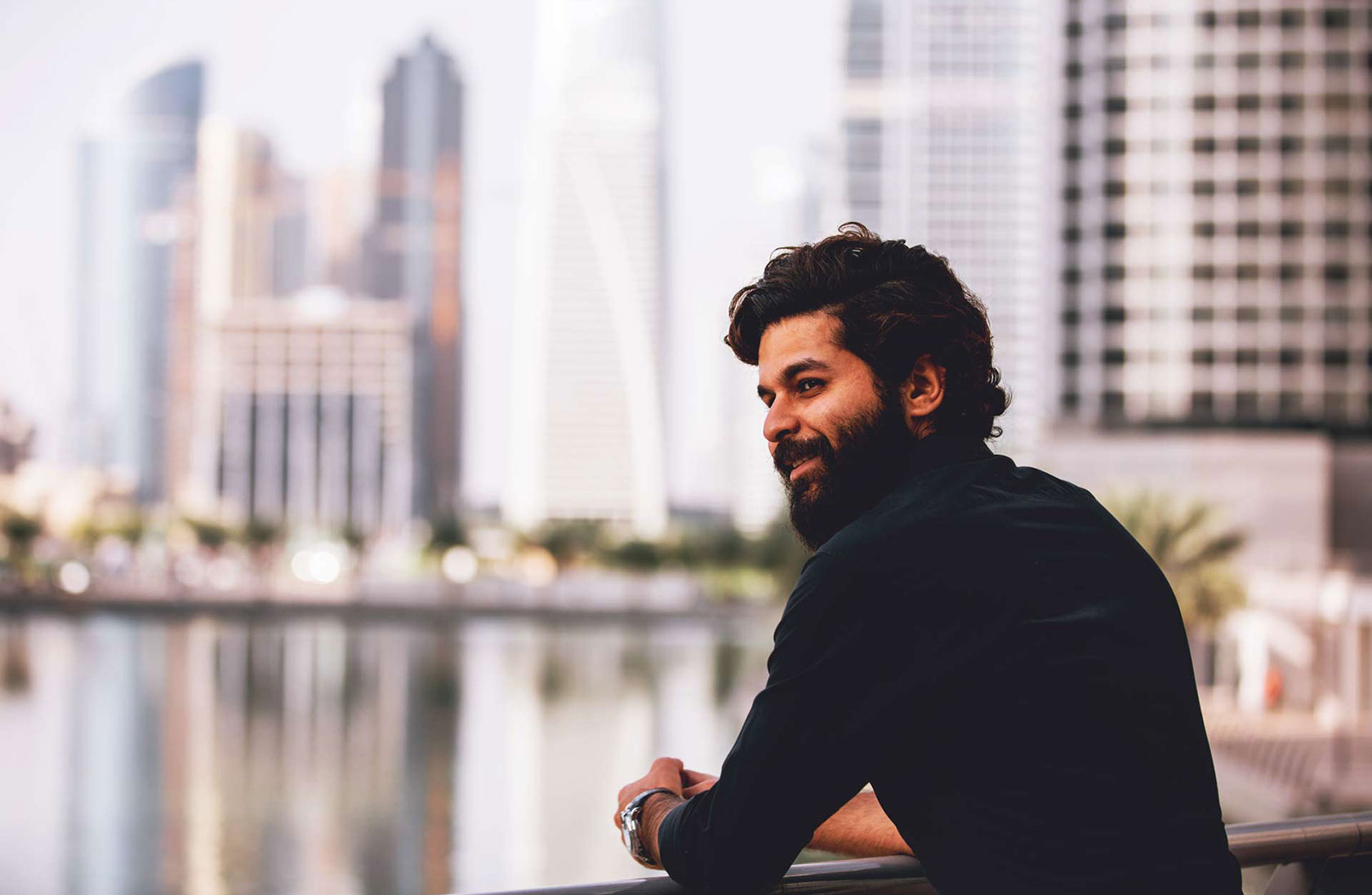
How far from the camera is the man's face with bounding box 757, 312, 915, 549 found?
6.97 feet

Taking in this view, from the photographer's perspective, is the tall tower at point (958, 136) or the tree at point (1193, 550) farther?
the tall tower at point (958, 136)

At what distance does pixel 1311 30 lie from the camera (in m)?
63.8

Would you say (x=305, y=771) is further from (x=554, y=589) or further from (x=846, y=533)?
(x=554, y=589)

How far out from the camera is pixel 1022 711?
1817 millimetres

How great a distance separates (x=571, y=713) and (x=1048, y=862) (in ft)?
160

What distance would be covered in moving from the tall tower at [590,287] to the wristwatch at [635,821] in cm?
15370

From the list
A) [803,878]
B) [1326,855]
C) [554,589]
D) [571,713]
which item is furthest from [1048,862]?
[554,589]

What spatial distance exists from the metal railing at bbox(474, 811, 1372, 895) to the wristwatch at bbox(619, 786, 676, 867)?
0.11 m

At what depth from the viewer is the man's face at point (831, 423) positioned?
6.97ft

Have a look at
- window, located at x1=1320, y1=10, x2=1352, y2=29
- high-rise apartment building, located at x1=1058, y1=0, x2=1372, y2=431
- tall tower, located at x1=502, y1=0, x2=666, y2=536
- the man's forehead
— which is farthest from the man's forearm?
tall tower, located at x1=502, y1=0, x2=666, y2=536

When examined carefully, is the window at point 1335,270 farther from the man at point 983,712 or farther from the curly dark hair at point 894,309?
the man at point 983,712

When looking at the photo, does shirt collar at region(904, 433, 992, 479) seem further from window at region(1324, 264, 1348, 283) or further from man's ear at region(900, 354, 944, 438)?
window at region(1324, 264, 1348, 283)

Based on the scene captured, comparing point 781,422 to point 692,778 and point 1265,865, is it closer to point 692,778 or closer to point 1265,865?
point 692,778

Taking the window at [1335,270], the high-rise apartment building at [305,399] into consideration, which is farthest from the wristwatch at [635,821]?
the high-rise apartment building at [305,399]
